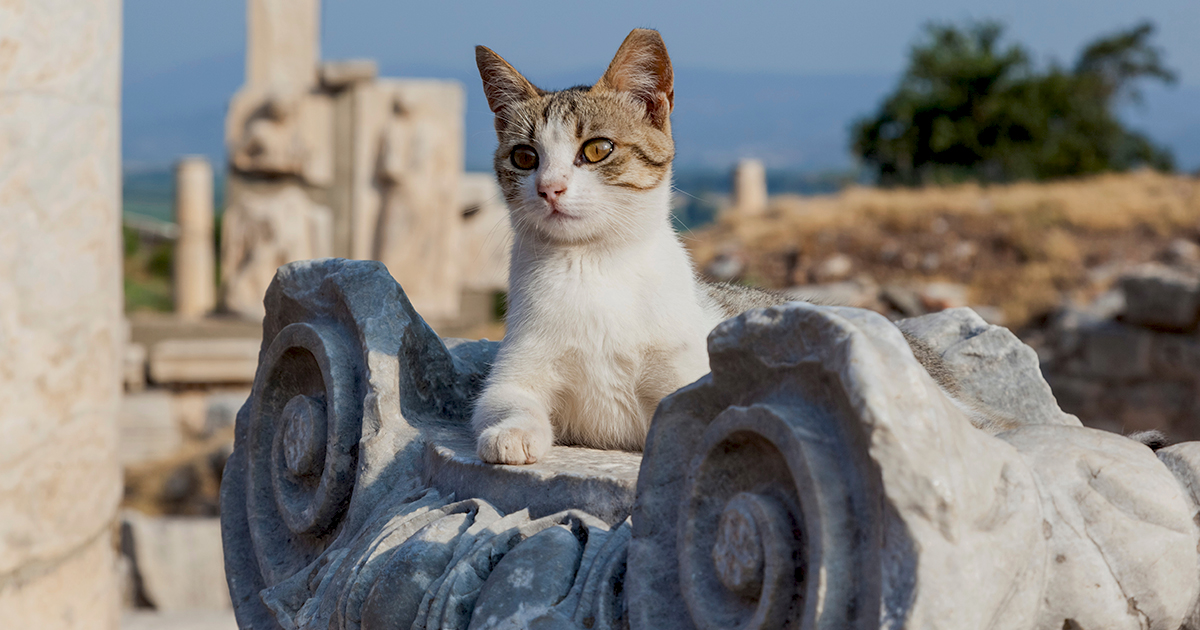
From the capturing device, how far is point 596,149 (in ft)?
7.16

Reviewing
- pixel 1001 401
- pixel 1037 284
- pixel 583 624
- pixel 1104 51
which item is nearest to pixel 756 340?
pixel 583 624

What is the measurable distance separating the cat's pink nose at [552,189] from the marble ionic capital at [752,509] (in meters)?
0.42

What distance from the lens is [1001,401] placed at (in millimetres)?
2424

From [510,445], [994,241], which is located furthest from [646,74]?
[994,241]

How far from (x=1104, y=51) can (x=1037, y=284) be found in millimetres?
21390

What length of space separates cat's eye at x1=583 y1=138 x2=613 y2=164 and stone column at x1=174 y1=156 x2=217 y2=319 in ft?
36.4

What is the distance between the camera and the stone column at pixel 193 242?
41.2ft

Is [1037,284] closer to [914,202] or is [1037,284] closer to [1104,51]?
[914,202]

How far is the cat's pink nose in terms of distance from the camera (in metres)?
2.11

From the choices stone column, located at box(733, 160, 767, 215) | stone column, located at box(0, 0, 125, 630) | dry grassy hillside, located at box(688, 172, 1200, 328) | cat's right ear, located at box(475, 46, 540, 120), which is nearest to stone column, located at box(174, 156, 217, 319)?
dry grassy hillside, located at box(688, 172, 1200, 328)

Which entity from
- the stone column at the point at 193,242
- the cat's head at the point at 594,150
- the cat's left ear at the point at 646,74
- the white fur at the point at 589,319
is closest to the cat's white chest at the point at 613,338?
the white fur at the point at 589,319

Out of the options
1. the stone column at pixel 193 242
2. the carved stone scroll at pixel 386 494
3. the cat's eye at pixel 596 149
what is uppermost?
the cat's eye at pixel 596 149

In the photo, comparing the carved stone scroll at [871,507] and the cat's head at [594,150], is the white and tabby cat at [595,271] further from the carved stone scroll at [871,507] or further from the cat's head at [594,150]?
the carved stone scroll at [871,507]

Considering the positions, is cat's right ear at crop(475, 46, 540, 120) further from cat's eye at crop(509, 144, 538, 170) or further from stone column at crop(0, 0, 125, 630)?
stone column at crop(0, 0, 125, 630)
